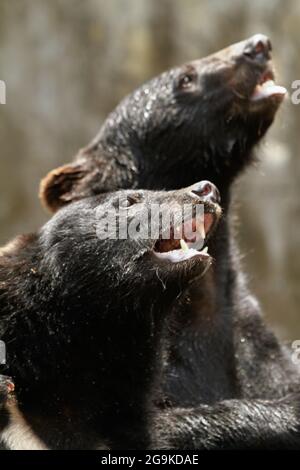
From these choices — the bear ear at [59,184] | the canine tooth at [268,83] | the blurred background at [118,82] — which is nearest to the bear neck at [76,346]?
the bear ear at [59,184]

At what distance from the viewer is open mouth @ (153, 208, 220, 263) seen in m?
5.12

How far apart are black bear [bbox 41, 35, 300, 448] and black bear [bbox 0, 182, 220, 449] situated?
103 centimetres

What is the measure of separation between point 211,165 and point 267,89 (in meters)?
0.64

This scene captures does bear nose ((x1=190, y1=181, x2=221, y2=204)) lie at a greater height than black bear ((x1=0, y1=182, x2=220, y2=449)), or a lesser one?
greater

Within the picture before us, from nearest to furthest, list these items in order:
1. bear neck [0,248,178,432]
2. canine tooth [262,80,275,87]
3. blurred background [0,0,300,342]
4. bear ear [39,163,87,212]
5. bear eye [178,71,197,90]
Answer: bear neck [0,248,178,432], canine tooth [262,80,275,87], bear ear [39,163,87,212], bear eye [178,71,197,90], blurred background [0,0,300,342]

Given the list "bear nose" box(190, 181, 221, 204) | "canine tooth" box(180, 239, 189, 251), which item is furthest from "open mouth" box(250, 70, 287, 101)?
"canine tooth" box(180, 239, 189, 251)

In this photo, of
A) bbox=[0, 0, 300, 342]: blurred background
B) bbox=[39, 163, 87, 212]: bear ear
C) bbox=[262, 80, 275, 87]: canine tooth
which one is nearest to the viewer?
bbox=[262, 80, 275, 87]: canine tooth

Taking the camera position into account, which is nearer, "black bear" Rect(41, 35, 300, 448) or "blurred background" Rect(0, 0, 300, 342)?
"black bear" Rect(41, 35, 300, 448)

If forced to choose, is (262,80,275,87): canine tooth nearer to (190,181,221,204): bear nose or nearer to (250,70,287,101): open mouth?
(250,70,287,101): open mouth

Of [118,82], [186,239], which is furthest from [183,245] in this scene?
[118,82]

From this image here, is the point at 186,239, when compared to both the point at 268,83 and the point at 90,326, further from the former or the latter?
the point at 268,83

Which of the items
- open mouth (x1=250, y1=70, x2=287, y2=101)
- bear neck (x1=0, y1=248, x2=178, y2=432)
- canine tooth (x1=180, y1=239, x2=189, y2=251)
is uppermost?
open mouth (x1=250, y1=70, x2=287, y2=101)

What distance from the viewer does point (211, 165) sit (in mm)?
7070

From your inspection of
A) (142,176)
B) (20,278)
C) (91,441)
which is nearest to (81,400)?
(91,441)
